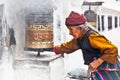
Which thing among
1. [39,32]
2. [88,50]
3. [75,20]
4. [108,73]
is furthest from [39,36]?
[108,73]

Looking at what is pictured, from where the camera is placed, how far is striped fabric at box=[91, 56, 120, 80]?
4.08 metres

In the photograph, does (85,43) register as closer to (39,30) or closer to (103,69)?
(103,69)

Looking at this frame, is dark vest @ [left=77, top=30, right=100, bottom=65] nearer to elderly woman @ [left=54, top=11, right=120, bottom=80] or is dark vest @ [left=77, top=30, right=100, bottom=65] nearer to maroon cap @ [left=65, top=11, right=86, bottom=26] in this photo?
elderly woman @ [left=54, top=11, right=120, bottom=80]

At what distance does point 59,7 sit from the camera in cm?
530

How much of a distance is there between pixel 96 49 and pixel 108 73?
1.02 ft

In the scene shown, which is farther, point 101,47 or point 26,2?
point 26,2

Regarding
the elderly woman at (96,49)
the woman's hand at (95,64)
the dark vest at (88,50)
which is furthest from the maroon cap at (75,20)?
the woman's hand at (95,64)

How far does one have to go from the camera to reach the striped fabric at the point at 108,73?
4.08 m

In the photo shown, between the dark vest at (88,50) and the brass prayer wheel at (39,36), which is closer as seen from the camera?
the dark vest at (88,50)

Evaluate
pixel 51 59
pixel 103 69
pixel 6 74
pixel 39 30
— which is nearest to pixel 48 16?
pixel 39 30

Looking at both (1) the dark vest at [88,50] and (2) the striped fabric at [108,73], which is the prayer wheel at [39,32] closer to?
(1) the dark vest at [88,50]

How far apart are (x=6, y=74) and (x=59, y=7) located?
111 centimetres

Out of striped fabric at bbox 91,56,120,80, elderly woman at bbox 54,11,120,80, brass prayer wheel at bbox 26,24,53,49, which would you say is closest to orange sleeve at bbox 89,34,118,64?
elderly woman at bbox 54,11,120,80

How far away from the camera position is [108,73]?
411 cm
